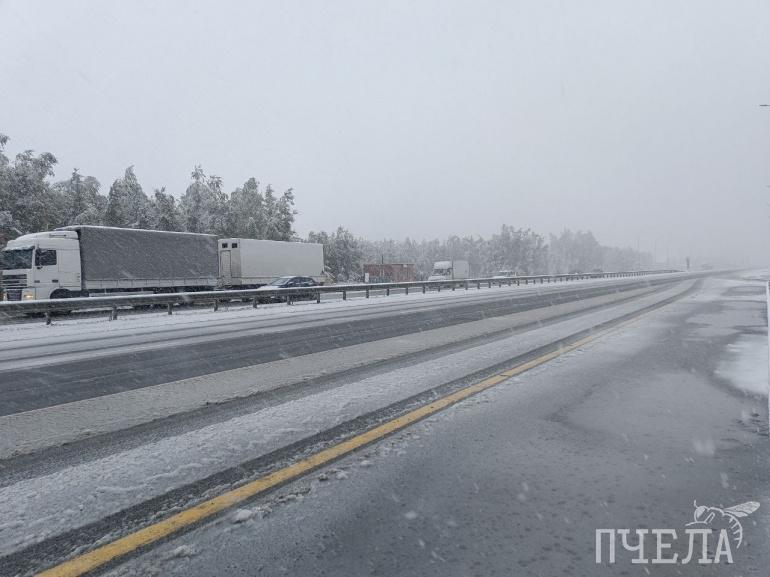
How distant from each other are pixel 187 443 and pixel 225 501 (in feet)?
4.22

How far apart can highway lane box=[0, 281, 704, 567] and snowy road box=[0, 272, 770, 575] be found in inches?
0.7

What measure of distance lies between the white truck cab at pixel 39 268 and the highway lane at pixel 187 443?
56.6ft

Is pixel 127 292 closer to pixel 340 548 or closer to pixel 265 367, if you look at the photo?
pixel 265 367

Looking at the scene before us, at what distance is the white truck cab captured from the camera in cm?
2042

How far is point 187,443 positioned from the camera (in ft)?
13.9

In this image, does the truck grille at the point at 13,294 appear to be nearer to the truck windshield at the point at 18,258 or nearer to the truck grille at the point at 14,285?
the truck grille at the point at 14,285

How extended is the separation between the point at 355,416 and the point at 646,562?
284 centimetres

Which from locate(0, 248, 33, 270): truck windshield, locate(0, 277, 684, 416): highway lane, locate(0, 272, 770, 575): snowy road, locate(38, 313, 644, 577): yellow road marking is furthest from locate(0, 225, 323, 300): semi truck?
locate(38, 313, 644, 577): yellow road marking

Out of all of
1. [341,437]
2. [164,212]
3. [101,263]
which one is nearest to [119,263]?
[101,263]

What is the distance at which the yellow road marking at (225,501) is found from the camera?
250 centimetres

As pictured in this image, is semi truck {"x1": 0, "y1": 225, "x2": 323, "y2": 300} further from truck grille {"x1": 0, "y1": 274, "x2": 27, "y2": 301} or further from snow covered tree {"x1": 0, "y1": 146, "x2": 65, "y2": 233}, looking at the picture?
snow covered tree {"x1": 0, "y1": 146, "x2": 65, "y2": 233}

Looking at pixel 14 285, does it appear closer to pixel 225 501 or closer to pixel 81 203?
pixel 225 501

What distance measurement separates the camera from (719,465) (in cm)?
382

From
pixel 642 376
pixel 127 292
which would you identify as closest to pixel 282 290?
pixel 127 292
